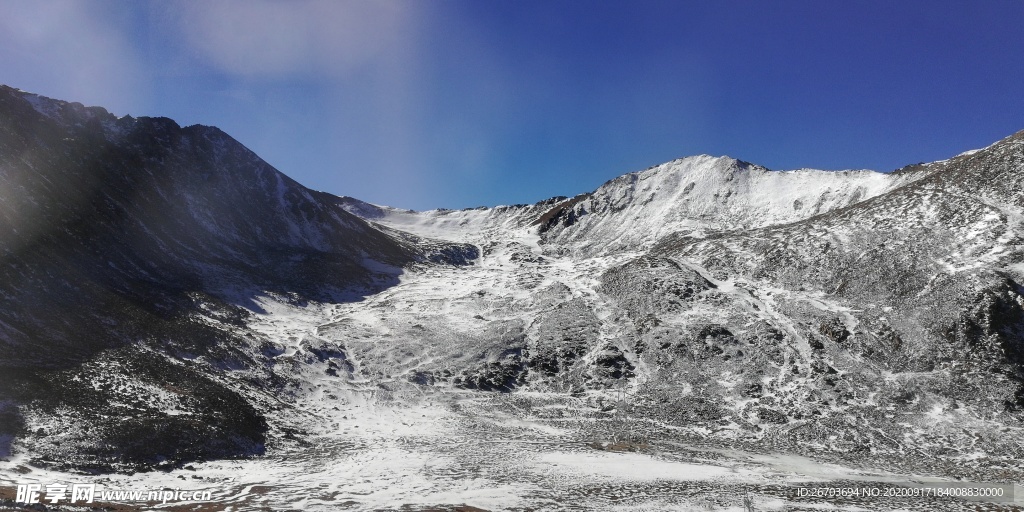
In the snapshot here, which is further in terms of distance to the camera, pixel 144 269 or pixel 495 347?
pixel 144 269

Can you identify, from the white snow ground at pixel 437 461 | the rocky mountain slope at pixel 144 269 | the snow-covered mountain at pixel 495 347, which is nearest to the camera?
the white snow ground at pixel 437 461

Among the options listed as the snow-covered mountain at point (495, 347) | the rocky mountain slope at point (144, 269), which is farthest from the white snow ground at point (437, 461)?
the rocky mountain slope at point (144, 269)

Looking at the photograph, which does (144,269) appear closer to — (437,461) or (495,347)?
(495,347)

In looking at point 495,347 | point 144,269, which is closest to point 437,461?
point 495,347

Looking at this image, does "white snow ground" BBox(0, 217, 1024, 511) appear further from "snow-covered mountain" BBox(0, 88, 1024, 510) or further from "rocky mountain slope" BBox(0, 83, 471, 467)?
"rocky mountain slope" BBox(0, 83, 471, 467)

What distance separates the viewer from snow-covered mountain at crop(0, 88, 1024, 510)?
2783 centimetres

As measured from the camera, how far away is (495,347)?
54.2 meters

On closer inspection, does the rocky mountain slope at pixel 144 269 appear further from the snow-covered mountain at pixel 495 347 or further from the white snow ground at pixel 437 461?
the white snow ground at pixel 437 461

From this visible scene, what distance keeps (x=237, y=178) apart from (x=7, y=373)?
69896 millimetres

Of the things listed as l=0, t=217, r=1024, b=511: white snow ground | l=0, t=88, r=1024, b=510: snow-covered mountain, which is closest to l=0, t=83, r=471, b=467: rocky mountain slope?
l=0, t=88, r=1024, b=510: snow-covered mountain

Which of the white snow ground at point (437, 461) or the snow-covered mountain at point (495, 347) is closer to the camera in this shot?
the white snow ground at point (437, 461)

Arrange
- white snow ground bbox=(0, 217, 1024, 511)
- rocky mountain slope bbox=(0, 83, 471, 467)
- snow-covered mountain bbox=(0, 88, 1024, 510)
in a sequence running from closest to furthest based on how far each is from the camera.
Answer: white snow ground bbox=(0, 217, 1024, 511)
snow-covered mountain bbox=(0, 88, 1024, 510)
rocky mountain slope bbox=(0, 83, 471, 467)

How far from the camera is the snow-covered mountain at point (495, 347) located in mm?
27828

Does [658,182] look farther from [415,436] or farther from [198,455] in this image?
[198,455]
